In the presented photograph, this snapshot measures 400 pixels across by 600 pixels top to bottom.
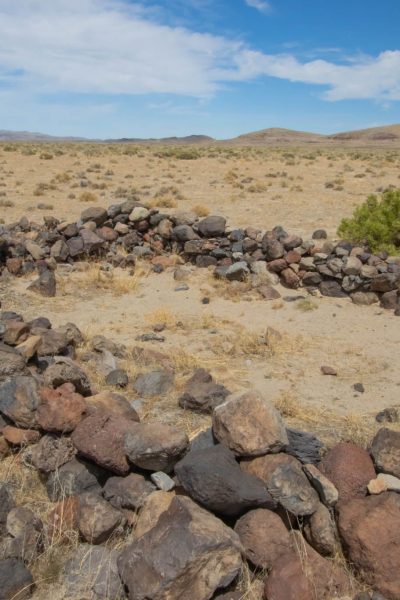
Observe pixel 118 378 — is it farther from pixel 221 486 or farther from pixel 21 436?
pixel 221 486

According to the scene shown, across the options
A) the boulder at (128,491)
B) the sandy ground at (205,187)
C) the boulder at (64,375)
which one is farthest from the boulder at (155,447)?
the sandy ground at (205,187)

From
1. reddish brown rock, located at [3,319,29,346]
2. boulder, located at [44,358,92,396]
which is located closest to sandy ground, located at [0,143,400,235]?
reddish brown rock, located at [3,319,29,346]

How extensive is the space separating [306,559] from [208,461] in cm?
94

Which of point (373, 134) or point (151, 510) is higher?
point (373, 134)

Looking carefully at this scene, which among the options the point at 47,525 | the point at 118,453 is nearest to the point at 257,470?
the point at 118,453

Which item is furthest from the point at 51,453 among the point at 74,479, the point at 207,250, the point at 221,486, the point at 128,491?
the point at 207,250

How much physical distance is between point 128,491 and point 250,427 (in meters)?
1.09

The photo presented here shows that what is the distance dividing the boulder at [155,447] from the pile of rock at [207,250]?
6.42 meters

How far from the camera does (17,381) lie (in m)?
5.05

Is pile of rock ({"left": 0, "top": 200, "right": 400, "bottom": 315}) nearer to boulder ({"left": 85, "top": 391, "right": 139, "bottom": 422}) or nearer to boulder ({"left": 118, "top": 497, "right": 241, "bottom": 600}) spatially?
boulder ({"left": 85, "top": 391, "right": 139, "bottom": 422})

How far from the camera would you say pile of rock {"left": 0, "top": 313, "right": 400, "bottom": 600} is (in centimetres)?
343

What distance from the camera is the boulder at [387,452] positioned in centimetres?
422

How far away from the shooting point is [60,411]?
4.68 metres

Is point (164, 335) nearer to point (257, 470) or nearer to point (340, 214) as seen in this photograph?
point (257, 470)
